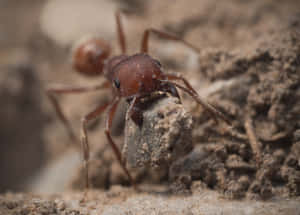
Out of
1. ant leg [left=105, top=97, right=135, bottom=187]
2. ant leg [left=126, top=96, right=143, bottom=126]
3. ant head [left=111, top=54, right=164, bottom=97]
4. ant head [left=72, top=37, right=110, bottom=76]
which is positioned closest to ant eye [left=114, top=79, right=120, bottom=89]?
ant head [left=111, top=54, right=164, bottom=97]

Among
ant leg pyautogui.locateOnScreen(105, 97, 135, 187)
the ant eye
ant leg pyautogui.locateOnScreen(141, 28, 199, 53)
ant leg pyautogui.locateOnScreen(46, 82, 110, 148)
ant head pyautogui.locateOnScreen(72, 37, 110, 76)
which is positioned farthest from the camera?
ant head pyautogui.locateOnScreen(72, 37, 110, 76)

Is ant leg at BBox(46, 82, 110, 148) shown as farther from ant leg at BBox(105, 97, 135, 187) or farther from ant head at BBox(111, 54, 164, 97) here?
ant head at BBox(111, 54, 164, 97)

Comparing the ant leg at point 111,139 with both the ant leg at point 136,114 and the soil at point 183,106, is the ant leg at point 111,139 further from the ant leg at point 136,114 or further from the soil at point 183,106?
the ant leg at point 136,114

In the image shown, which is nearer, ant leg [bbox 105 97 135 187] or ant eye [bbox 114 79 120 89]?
ant leg [bbox 105 97 135 187]

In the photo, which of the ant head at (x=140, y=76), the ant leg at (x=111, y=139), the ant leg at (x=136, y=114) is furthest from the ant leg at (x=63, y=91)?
the ant leg at (x=136, y=114)

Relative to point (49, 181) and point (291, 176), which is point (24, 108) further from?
point (291, 176)

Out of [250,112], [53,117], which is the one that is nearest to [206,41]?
[250,112]
